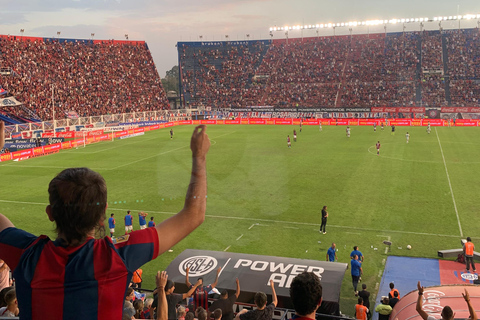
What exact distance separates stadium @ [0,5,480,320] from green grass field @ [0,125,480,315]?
0.48ft

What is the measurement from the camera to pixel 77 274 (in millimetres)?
2045

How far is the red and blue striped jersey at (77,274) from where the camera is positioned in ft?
6.71

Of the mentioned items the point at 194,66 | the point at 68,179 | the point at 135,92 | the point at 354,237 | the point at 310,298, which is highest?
the point at 194,66

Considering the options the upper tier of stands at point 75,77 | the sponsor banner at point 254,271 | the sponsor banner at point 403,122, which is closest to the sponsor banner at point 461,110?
the sponsor banner at point 403,122

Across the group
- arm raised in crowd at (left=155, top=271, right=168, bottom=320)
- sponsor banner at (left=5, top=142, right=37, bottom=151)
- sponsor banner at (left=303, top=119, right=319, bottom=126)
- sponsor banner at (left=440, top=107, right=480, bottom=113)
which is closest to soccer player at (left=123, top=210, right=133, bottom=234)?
arm raised in crowd at (left=155, top=271, right=168, bottom=320)

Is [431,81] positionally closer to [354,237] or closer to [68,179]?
[354,237]

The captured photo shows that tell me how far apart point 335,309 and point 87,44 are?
7318 centimetres

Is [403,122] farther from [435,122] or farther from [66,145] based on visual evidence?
[66,145]

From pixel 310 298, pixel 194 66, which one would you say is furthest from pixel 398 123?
pixel 310 298

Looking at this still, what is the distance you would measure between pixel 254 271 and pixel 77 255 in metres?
10.6

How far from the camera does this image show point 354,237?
2022 cm

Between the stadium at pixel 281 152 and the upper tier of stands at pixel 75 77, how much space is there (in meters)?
0.27

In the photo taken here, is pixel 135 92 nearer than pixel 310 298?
No

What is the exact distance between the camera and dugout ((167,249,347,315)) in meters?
11.3
